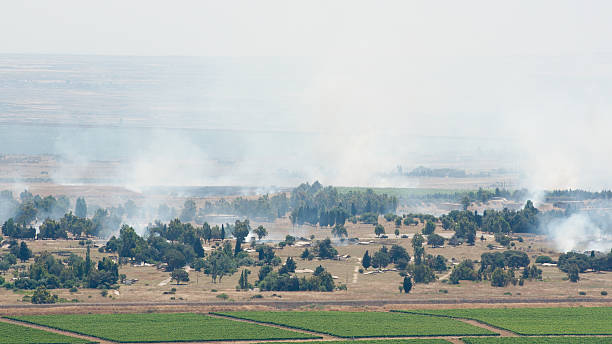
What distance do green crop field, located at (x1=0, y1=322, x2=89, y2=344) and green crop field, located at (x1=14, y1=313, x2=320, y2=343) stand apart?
2.99 m

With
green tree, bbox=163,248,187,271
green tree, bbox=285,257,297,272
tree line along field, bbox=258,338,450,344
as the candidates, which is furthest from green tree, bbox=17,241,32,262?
tree line along field, bbox=258,338,450,344

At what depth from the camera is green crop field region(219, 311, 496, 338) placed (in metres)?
130

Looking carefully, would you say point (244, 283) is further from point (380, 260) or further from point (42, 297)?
point (42, 297)

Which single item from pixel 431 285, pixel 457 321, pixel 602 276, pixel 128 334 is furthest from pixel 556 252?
pixel 128 334

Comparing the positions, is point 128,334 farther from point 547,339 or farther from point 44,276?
point 547,339

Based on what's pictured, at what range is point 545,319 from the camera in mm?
139875

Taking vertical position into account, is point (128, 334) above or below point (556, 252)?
below

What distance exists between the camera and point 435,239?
198875 millimetres

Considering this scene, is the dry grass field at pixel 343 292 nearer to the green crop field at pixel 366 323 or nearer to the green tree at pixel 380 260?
the green tree at pixel 380 260

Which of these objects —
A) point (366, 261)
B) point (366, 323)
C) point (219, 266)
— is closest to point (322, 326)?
point (366, 323)

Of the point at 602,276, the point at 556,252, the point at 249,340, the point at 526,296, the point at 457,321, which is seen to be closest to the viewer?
the point at 249,340

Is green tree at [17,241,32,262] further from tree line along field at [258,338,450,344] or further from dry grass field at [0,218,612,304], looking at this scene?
tree line along field at [258,338,450,344]

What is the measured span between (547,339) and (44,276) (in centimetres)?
7416

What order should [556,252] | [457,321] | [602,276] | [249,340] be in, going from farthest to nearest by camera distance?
[556,252]
[602,276]
[457,321]
[249,340]
